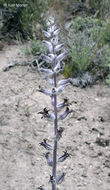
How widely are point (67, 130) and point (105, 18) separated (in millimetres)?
2844

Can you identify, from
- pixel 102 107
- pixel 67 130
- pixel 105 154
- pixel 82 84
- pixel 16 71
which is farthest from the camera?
pixel 16 71

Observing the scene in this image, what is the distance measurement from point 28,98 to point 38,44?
1191 millimetres

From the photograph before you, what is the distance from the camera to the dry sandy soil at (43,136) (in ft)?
10.4

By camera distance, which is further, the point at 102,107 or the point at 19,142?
the point at 102,107

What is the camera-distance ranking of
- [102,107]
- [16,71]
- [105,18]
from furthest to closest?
[105,18]
[16,71]
[102,107]

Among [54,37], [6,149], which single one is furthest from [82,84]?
[54,37]

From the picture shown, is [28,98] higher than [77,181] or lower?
higher

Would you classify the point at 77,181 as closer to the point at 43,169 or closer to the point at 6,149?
the point at 43,169

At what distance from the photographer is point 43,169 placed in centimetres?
329

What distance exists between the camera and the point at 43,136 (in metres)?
3.72

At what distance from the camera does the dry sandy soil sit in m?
3.18

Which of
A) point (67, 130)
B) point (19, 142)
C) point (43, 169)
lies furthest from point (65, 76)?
point (43, 169)

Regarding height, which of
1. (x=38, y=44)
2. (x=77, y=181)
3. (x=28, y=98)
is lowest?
(x=77, y=181)

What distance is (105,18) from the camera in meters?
5.82
